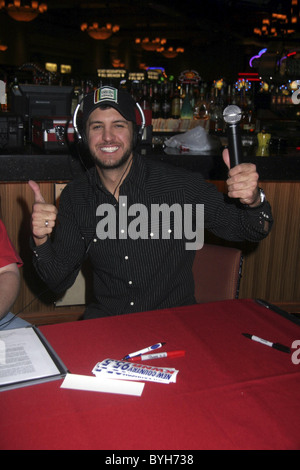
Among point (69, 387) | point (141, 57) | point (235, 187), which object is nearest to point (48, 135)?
point (235, 187)

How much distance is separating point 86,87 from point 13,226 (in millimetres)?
1636

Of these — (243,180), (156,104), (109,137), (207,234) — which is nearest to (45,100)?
(207,234)

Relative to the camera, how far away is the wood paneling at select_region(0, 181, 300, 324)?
8.78 ft

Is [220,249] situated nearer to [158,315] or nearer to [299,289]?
[158,315]

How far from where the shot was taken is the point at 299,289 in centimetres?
321

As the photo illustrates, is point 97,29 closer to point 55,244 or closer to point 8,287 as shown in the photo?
point 55,244

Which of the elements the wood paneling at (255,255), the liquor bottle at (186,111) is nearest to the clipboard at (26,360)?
the wood paneling at (255,255)

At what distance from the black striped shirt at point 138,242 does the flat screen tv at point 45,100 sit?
1381mm

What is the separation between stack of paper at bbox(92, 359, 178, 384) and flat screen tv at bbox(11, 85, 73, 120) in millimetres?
2348

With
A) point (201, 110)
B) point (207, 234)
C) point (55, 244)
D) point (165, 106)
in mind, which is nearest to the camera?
point (55, 244)

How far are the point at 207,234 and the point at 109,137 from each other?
1.30 meters

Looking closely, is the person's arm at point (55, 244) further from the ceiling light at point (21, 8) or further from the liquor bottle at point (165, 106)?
the ceiling light at point (21, 8)

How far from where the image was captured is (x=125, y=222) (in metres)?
1.77

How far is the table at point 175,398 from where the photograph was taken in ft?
2.67
